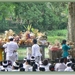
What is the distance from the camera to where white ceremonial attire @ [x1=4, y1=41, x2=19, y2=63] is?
8.66 m

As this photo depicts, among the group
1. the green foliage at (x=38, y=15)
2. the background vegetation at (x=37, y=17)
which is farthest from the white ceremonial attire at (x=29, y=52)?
the green foliage at (x=38, y=15)

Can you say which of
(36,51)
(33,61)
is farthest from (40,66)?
(36,51)

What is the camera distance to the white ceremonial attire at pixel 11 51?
8.66 metres

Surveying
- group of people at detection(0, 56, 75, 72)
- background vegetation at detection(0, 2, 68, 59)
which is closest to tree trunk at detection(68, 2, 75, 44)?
background vegetation at detection(0, 2, 68, 59)

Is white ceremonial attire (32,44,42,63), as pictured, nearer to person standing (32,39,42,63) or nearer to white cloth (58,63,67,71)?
person standing (32,39,42,63)

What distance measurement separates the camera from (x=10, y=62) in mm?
8578

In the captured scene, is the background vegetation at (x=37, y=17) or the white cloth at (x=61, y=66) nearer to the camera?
the white cloth at (x=61, y=66)

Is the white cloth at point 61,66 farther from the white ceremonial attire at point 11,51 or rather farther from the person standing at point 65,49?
the white ceremonial attire at point 11,51

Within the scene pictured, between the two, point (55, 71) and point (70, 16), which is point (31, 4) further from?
point (55, 71)

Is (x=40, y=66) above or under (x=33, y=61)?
under

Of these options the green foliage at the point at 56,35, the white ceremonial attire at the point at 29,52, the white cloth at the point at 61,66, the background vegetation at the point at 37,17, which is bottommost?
the white cloth at the point at 61,66

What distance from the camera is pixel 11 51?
8789mm

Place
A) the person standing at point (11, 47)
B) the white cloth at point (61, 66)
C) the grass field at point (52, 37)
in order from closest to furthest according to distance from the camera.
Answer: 1. the white cloth at point (61, 66)
2. the grass field at point (52, 37)
3. the person standing at point (11, 47)

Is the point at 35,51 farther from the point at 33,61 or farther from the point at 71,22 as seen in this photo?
the point at 71,22
